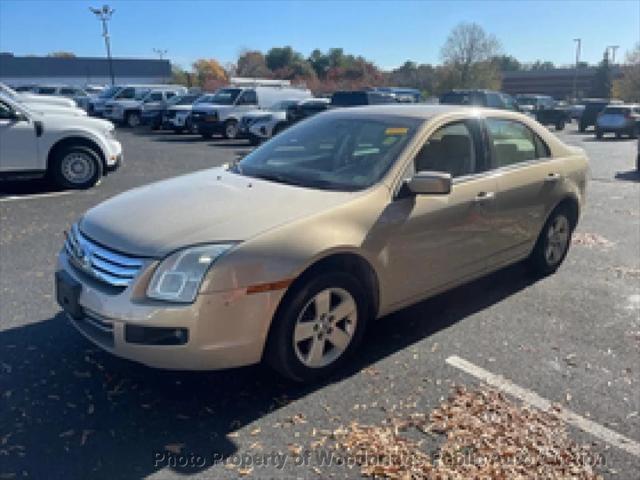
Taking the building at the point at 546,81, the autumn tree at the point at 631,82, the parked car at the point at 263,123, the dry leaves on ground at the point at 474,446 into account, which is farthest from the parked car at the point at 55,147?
the building at the point at 546,81

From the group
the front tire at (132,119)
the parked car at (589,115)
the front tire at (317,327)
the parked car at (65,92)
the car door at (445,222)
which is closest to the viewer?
the front tire at (317,327)

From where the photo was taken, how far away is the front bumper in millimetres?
2727

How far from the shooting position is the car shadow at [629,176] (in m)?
12.0

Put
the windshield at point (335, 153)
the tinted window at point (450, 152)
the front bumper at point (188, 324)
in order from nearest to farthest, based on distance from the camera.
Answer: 1. the front bumper at point (188, 324)
2. the windshield at point (335, 153)
3. the tinted window at point (450, 152)

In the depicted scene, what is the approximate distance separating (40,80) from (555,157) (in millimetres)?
83320

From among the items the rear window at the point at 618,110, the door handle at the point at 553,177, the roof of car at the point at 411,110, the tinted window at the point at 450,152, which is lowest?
the door handle at the point at 553,177

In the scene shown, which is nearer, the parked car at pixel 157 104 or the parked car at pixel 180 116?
the parked car at pixel 180 116

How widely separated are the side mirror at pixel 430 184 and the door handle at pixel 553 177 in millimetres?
1807

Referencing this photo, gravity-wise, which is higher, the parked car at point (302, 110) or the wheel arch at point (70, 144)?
the parked car at point (302, 110)

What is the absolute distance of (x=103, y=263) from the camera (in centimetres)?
297

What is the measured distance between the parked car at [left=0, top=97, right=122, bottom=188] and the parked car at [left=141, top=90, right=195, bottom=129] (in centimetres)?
1532

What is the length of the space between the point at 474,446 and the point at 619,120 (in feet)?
85.4

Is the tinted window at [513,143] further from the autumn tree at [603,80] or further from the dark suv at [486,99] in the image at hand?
the autumn tree at [603,80]

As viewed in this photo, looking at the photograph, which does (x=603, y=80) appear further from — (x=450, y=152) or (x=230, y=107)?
(x=450, y=152)
